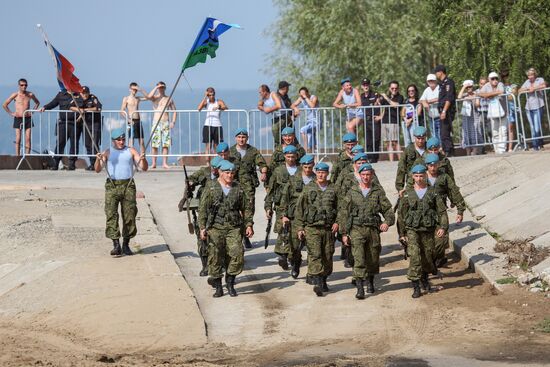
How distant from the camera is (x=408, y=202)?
19328mm

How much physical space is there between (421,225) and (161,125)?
1296 centimetres

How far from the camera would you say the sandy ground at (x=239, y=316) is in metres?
15.5

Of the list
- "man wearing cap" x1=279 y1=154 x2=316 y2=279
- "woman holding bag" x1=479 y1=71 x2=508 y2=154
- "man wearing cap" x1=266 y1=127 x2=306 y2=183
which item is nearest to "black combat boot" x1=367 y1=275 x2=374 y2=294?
"man wearing cap" x1=279 y1=154 x2=316 y2=279

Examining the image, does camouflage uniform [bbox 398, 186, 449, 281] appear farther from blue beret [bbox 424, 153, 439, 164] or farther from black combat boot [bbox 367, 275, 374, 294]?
blue beret [bbox 424, 153, 439, 164]

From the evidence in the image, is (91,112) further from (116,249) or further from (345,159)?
(116,249)

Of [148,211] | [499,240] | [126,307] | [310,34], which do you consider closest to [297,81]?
[310,34]

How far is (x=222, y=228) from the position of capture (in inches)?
757

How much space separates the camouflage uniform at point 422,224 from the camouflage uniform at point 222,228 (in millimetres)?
2165

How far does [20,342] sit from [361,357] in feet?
13.5

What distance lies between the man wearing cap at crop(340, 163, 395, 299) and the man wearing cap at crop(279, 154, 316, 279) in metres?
1.13

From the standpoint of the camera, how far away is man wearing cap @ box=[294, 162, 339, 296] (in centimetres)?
1947

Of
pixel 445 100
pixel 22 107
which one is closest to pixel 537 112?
pixel 445 100

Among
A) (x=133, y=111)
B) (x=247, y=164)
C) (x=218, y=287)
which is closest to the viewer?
(x=218, y=287)

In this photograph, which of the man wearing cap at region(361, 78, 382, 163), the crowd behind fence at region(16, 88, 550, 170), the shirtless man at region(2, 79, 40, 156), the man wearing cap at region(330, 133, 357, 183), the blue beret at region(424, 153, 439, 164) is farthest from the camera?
the shirtless man at region(2, 79, 40, 156)
